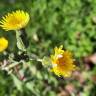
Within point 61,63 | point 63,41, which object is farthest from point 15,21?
point 63,41

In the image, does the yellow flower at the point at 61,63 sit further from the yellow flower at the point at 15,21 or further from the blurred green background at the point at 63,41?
the blurred green background at the point at 63,41

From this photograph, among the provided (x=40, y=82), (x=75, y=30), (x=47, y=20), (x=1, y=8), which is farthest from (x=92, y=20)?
(x=1, y=8)

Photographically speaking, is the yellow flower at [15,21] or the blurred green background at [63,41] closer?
the yellow flower at [15,21]

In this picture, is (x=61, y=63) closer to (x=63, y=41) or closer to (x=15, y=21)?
(x=15, y=21)

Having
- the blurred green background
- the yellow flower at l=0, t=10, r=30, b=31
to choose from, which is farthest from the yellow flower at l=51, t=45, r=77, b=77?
the blurred green background

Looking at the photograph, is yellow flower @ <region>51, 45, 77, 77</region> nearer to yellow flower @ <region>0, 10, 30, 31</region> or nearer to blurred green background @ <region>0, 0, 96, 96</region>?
yellow flower @ <region>0, 10, 30, 31</region>

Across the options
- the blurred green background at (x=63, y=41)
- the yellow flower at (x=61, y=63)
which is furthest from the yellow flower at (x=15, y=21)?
the blurred green background at (x=63, y=41)
